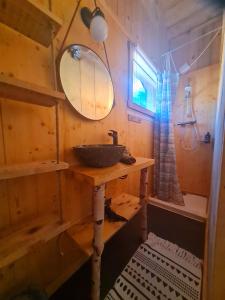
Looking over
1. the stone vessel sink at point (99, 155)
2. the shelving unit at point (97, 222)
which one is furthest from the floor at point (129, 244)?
the stone vessel sink at point (99, 155)

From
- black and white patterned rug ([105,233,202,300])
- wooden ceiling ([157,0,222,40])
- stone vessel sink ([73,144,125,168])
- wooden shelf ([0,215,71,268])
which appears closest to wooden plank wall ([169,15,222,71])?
wooden ceiling ([157,0,222,40])

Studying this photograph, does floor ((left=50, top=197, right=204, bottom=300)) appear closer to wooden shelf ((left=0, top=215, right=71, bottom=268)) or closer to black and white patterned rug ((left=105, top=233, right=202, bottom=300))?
black and white patterned rug ((left=105, top=233, right=202, bottom=300))

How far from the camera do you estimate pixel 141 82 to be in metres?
1.98

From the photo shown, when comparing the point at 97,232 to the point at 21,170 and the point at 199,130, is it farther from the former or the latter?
the point at 199,130

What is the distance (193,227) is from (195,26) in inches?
109

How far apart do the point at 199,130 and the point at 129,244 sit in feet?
6.50

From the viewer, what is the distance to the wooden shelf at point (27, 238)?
1.80 feet

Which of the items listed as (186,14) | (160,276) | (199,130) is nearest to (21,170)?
(160,276)

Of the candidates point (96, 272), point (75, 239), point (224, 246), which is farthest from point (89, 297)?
point (224, 246)

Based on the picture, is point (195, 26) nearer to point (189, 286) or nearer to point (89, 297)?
point (189, 286)

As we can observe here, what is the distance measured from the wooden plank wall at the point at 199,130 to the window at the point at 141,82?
602 mm

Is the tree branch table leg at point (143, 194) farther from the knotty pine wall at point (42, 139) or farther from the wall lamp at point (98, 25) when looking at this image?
the wall lamp at point (98, 25)

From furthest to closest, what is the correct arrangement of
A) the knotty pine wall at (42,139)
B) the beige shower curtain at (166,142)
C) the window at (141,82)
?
1. the beige shower curtain at (166,142)
2. the window at (141,82)
3. the knotty pine wall at (42,139)

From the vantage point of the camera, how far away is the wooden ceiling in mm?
1794
